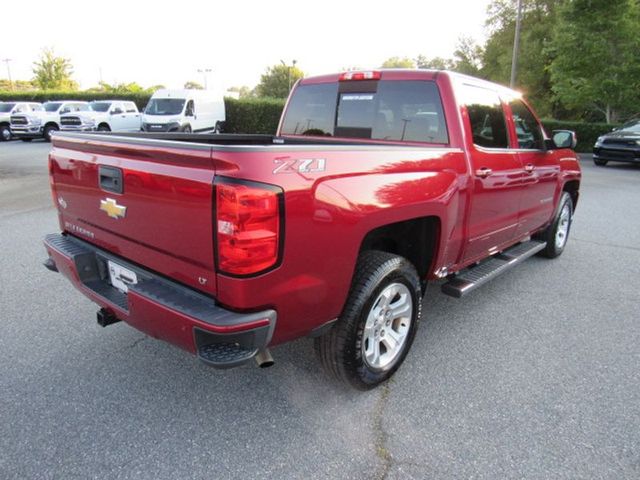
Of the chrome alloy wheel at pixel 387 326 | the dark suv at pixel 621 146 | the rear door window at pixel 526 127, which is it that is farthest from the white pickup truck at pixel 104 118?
the chrome alloy wheel at pixel 387 326

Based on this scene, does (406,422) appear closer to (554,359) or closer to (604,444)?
(604,444)

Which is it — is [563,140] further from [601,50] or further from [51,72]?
[51,72]

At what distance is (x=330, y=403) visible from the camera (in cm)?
271

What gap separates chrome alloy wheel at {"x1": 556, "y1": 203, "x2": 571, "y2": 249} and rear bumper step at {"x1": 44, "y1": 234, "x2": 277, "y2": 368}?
4564 millimetres

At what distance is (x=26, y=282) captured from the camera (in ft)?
14.3

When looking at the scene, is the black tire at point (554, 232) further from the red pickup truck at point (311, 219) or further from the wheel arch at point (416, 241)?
the wheel arch at point (416, 241)

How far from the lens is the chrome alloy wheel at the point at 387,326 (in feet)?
8.98

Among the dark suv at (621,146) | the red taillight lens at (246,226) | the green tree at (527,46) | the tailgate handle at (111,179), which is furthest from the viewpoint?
the green tree at (527,46)

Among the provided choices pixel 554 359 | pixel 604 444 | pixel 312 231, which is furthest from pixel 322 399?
pixel 554 359

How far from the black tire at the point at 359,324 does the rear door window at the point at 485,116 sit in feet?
4.25

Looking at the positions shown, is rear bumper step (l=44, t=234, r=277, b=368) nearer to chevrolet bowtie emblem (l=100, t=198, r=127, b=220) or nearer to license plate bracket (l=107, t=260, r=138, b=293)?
license plate bracket (l=107, t=260, r=138, b=293)

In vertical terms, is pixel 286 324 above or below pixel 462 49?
below

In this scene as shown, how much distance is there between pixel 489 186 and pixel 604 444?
1.82 metres

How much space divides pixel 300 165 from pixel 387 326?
1.32 m
